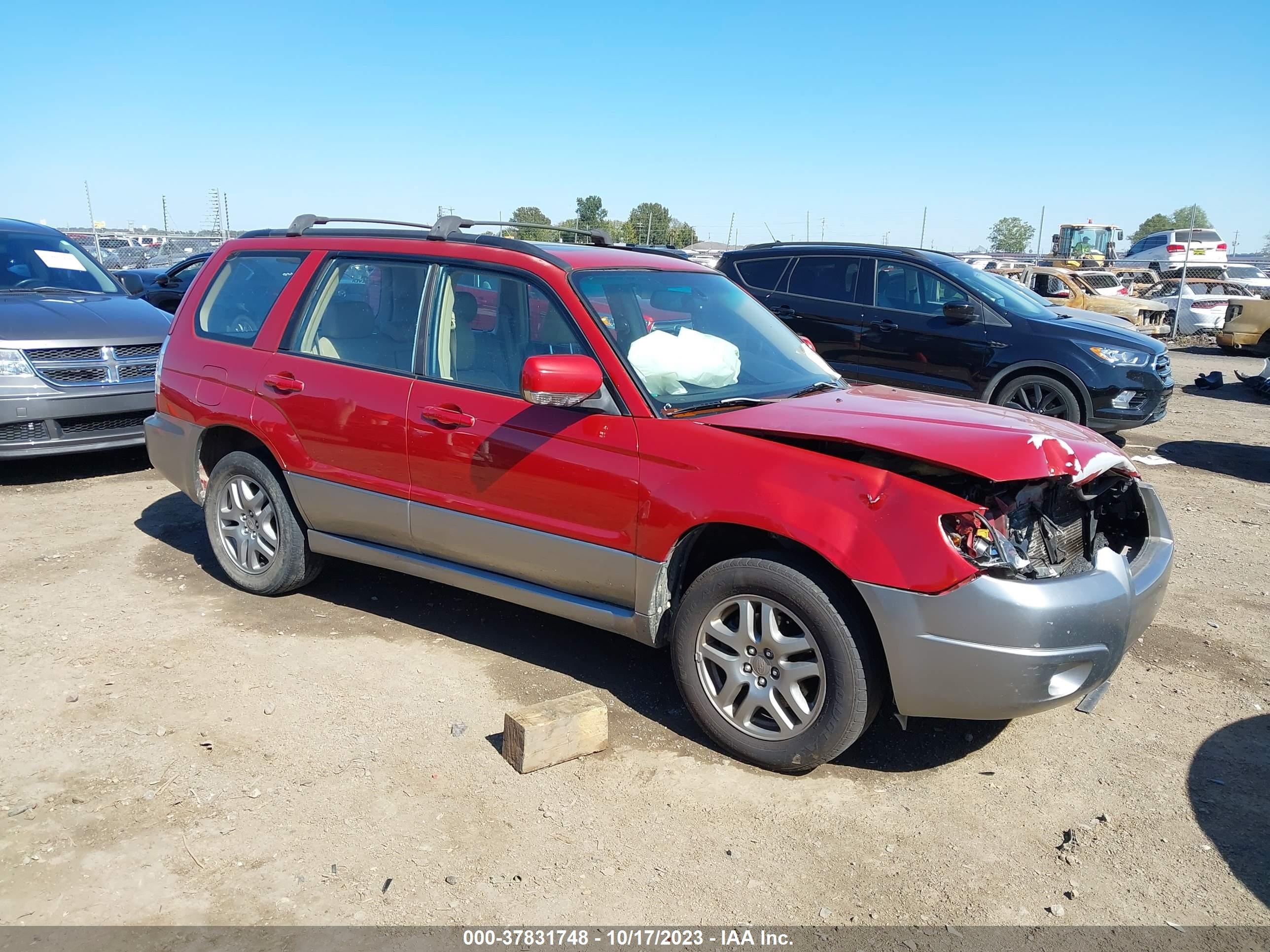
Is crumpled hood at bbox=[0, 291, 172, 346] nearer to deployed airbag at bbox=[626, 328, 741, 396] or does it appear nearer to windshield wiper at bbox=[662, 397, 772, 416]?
deployed airbag at bbox=[626, 328, 741, 396]

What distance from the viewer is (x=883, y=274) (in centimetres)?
954

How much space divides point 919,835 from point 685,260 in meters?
2.96

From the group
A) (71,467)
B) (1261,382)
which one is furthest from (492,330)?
Result: (1261,382)

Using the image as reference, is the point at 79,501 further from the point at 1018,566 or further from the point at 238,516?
the point at 1018,566

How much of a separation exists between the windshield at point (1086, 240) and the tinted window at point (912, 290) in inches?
1480

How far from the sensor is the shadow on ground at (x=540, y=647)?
156 inches

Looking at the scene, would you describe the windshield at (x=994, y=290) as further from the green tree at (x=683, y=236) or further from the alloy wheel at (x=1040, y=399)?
the green tree at (x=683, y=236)

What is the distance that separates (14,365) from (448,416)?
191 inches

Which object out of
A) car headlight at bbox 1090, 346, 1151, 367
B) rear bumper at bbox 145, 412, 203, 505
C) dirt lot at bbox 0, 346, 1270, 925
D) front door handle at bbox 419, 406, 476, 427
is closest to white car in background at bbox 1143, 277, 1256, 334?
car headlight at bbox 1090, 346, 1151, 367

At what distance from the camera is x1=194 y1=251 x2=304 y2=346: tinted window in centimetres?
520

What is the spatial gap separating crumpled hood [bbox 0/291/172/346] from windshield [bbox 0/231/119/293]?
8.8 inches

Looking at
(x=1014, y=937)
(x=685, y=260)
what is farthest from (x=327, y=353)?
(x=1014, y=937)

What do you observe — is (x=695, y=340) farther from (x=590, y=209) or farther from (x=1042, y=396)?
(x=590, y=209)

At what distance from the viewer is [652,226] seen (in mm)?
33719
